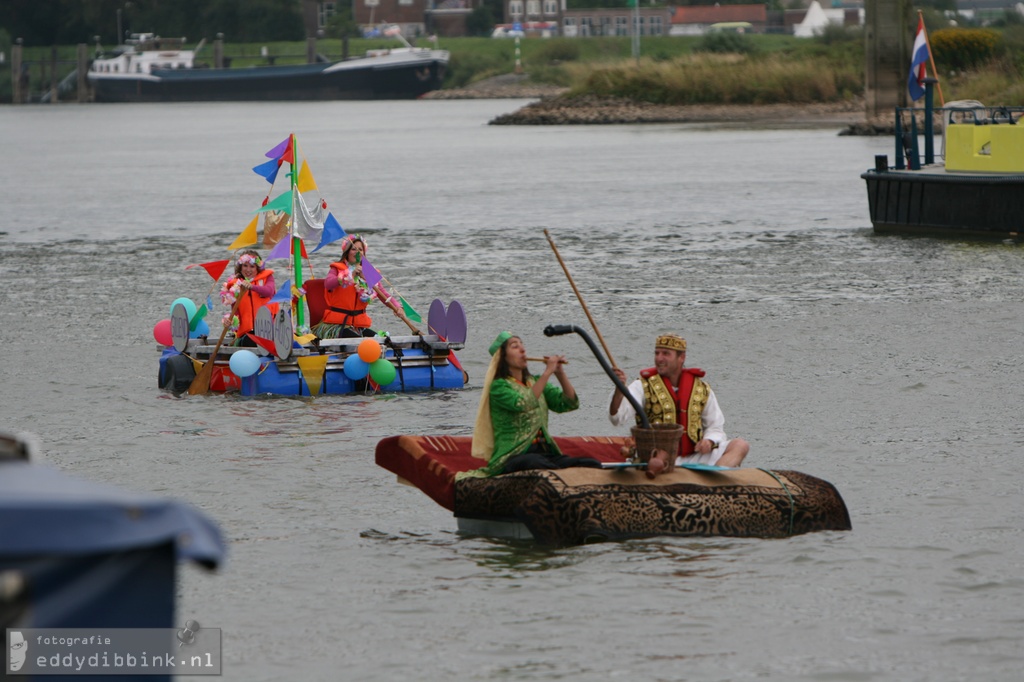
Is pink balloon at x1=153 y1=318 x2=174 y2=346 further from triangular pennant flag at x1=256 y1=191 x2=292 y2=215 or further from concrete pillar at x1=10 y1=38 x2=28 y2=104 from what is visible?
concrete pillar at x1=10 y1=38 x2=28 y2=104

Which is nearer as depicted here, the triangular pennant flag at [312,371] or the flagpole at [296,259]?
the triangular pennant flag at [312,371]

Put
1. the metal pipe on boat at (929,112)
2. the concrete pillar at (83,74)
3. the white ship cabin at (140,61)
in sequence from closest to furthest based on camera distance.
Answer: the metal pipe on boat at (929,112)
the white ship cabin at (140,61)
the concrete pillar at (83,74)

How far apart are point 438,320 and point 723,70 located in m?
80.6

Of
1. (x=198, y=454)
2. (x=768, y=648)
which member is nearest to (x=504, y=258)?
(x=198, y=454)

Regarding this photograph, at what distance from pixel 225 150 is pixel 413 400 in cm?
6767

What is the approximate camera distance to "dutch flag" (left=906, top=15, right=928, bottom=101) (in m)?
31.5

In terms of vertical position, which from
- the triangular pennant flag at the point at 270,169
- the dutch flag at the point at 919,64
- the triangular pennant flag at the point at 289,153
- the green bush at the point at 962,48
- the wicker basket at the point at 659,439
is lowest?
the wicker basket at the point at 659,439

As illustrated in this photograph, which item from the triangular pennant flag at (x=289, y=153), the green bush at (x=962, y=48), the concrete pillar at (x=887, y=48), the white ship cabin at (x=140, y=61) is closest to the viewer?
the triangular pennant flag at (x=289, y=153)

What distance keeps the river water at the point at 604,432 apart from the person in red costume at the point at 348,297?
3.36ft

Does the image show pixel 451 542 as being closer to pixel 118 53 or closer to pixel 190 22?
pixel 118 53

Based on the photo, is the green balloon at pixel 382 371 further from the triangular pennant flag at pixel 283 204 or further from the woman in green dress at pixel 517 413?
the woman in green dress at pixel 517 413

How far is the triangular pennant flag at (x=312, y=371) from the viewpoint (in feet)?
54.6

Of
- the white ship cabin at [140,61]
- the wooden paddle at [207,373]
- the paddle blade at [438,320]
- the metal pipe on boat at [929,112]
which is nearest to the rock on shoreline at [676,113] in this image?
the metal pipe on boat at [929,112]

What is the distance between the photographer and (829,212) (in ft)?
136
